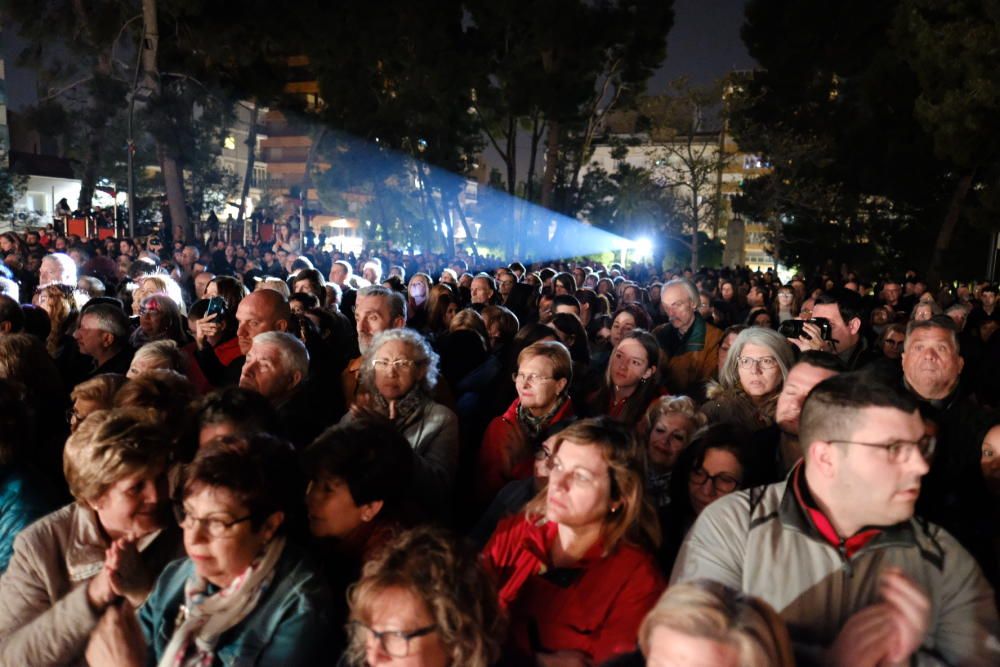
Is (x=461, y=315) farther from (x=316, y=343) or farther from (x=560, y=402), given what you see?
(x=560, y=402)

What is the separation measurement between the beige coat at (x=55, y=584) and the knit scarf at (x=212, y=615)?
0.29 metres

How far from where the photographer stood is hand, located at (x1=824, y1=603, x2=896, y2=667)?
197 cm

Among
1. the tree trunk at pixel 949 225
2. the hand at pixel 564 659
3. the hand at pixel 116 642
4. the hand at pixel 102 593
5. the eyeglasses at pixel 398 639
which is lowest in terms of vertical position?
the hand at pixel 564 659

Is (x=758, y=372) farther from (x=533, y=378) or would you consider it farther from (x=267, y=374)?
(x=267, y=374)

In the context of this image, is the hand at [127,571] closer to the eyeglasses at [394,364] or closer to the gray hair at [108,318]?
the eyeglasses at [394,364]

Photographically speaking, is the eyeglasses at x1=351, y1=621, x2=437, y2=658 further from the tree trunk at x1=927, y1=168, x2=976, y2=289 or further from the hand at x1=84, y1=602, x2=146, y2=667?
the tree trunk at x1=927, y1=168, x2=976, y2=289

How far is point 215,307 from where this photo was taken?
5488mm

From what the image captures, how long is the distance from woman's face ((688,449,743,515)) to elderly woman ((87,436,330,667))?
1.51 m

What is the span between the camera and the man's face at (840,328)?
551 centimetres

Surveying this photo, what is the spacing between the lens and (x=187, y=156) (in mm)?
21250

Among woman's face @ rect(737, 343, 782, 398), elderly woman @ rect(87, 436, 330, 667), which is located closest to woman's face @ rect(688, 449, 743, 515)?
woman's face @ rect(737, 343, 782, 398)

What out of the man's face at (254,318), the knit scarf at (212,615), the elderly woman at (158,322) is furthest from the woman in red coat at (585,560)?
the elderly woman at (158,322)

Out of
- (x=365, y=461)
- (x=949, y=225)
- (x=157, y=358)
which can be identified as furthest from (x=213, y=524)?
(x=949, y=225)

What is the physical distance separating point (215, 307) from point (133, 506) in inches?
118
